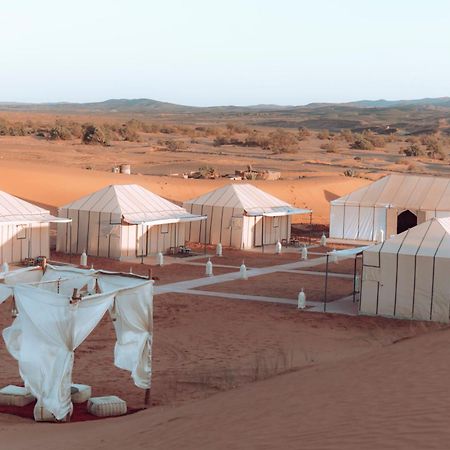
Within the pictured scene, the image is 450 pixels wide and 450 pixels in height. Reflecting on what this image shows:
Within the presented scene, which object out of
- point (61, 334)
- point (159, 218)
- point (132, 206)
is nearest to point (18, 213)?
point (132, 206)

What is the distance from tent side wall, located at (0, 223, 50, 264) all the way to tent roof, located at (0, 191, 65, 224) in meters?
0.21

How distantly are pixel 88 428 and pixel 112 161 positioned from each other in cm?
5648

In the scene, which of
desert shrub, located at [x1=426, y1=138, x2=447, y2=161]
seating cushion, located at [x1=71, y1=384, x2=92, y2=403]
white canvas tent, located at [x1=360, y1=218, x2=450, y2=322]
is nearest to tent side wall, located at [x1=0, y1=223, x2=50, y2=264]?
white canvas tent, located at [x1=360, y1=218, x2=450, y2=322]

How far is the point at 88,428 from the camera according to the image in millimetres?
13266

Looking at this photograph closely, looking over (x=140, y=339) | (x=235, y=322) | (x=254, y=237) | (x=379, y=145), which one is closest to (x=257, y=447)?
(x=140, y=339)

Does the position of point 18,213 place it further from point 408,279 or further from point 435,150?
point 435,150

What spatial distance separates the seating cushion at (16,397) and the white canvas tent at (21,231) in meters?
16.6

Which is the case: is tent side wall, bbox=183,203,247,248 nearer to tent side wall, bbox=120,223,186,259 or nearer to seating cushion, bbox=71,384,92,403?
tent side wall, bbox=120,223,186,259

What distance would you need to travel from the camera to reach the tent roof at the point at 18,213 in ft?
103

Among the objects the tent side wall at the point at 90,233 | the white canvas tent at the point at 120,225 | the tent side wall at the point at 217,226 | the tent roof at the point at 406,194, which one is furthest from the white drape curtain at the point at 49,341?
the tent roof at the point at 406,194

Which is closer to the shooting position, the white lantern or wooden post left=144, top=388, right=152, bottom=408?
wooden post left=144, top=388, right=152, bottom=408

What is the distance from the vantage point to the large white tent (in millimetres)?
40344

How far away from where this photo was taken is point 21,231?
31.7m

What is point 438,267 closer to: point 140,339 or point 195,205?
point 140,339
